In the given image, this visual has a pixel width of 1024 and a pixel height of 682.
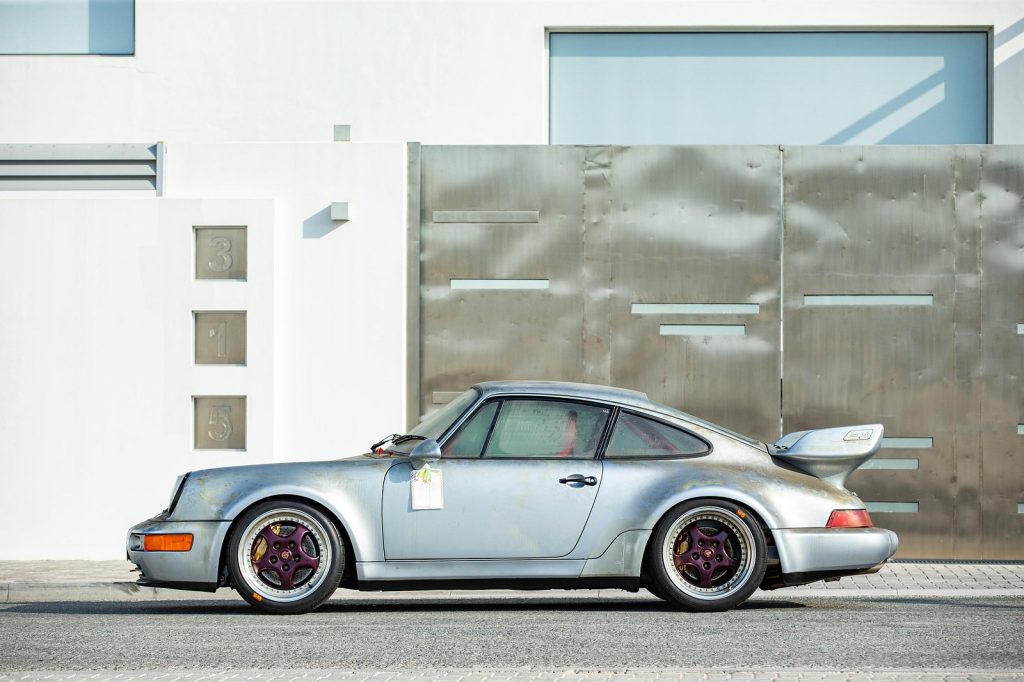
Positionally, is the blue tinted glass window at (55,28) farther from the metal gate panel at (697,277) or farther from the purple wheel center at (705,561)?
the purple wheel center at (705,561)

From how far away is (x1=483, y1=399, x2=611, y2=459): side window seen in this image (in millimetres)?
8688

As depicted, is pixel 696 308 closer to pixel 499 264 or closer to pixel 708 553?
pixel 499 264

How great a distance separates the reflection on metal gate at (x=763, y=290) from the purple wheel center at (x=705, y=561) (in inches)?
180

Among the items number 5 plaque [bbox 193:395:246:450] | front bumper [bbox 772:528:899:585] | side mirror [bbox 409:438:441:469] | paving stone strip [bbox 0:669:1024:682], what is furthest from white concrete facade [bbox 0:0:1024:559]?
paving stone strip [bbox 0:669:1024:682]

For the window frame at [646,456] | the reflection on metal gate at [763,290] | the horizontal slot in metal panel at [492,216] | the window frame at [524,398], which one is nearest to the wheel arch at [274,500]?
the window frame at [524,398]

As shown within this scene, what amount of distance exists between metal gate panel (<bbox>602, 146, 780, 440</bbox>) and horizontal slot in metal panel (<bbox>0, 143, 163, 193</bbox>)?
411 cm

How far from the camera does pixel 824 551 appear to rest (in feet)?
27.8

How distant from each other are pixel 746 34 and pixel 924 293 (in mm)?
3532

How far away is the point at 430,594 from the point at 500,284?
12.0ft

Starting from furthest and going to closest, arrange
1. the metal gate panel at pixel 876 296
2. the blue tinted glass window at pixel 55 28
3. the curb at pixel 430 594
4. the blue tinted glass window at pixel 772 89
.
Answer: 1. the blue tinted glass window at pixel 55 28
2. the blue tinted glass window at pixel 772 89
3. the metal gate panel at pixel 876 296
4. the curb at pixel 430 594

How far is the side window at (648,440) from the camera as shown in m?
8.78

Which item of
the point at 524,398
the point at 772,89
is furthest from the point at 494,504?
the point at 772,89

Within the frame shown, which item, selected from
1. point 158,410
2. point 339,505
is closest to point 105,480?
point 158,410

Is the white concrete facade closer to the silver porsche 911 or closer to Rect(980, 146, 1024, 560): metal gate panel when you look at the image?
the silver porsche 911
